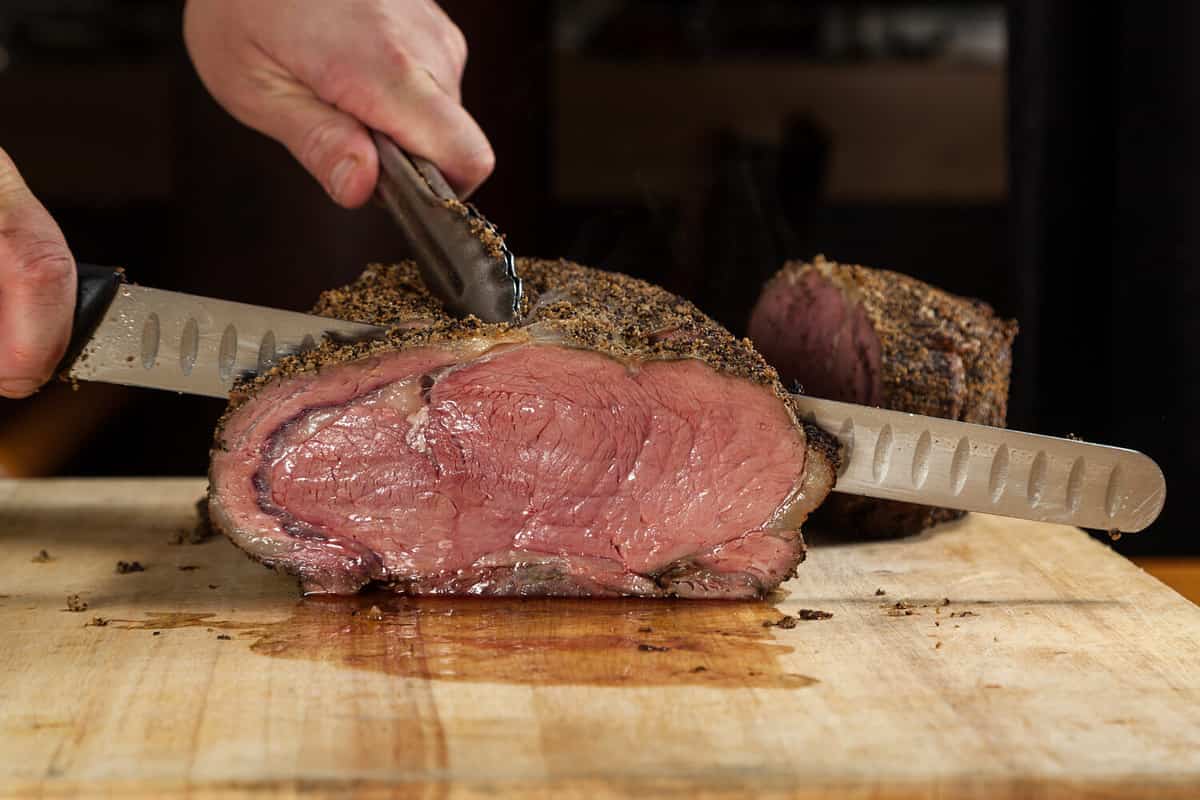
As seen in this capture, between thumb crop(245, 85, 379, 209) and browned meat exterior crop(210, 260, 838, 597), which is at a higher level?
thumb crop(245, 85, 379, 209)

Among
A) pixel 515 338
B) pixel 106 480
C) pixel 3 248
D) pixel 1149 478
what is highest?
pixel 3 248

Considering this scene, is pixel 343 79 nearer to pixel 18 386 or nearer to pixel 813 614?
pixel 18 386

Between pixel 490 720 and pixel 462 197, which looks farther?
pixel 462 197

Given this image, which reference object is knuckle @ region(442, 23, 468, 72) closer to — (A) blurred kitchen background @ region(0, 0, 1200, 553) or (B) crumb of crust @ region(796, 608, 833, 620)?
(A) blurred kitchen background @ region(0, 0, 1200, 553)

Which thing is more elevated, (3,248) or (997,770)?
(3,248)

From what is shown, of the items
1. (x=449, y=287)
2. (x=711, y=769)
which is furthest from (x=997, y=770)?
(x=449, y=287)

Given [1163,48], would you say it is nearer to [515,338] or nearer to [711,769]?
[515,338]

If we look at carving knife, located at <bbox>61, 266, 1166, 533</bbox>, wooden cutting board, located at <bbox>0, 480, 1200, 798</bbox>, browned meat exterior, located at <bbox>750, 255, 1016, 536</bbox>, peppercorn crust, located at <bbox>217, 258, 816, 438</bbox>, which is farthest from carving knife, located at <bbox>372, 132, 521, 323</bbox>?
browned meat exterior, located at <bbox>750, 255, 1016, 536</bbox>
